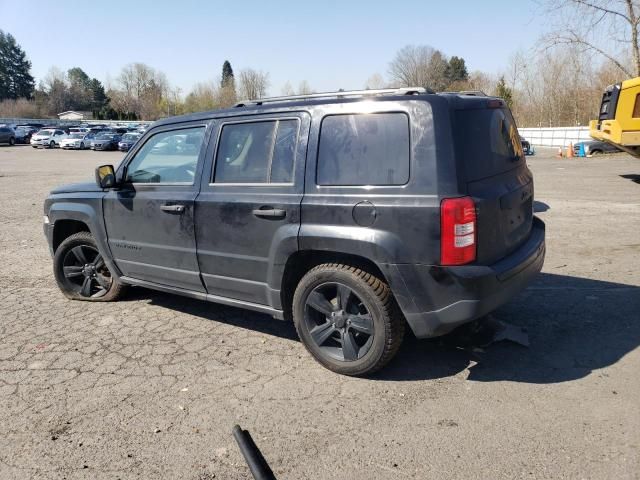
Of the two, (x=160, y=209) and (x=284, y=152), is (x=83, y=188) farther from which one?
(x=284, y=152)

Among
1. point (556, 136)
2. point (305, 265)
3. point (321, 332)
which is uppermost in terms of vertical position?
point (305, 265)


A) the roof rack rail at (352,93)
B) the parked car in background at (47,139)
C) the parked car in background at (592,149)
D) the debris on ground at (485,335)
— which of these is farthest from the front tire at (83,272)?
the parked car in background at (47,139)

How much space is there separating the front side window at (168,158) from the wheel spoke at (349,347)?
1857 mm

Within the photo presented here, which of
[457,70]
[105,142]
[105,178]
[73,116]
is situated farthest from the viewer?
[73,116]

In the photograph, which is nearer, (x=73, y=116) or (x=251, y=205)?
(x=251, y=205)

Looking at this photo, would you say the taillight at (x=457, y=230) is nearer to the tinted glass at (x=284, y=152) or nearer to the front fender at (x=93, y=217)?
the tinted glass at (x=284, y=152)

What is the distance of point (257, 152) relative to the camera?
4.12 m

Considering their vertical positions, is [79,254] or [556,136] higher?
[79,254]

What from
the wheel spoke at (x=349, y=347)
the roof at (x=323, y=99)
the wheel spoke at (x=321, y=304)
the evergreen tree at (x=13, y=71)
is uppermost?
the evergreen tree at (x=13, y=71)

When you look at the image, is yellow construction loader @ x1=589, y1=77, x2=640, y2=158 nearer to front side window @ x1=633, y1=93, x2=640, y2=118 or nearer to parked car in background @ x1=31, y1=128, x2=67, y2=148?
front side window @ x1=633, y1=93, x2=640, y2=118

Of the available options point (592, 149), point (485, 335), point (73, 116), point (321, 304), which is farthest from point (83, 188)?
point (73, 116)

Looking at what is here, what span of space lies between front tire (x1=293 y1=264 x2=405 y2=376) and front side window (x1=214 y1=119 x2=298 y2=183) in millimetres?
812

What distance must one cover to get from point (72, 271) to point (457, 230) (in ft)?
13.8

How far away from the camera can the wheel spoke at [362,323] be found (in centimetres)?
366
